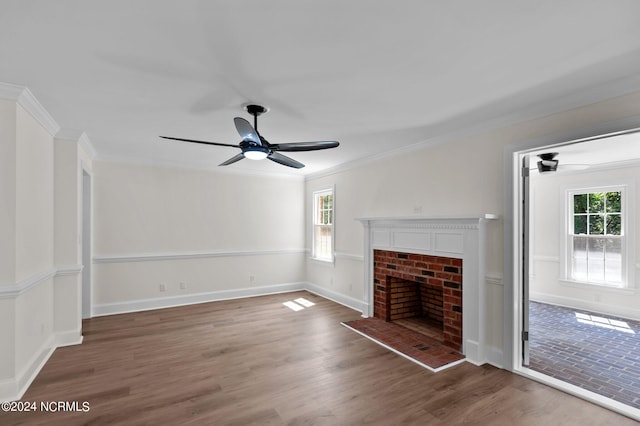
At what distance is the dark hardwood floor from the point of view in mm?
2367

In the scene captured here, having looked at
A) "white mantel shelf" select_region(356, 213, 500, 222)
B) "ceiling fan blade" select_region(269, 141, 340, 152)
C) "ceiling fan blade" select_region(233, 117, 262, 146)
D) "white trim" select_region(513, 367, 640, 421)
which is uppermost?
"ceiling fan blade" select_region(233, 117, 262, 146)

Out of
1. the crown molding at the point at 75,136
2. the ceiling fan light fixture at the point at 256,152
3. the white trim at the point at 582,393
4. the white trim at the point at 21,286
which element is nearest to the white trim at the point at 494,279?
the white trim at the point at 582,393

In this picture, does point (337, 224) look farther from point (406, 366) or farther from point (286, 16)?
point (286, 16)

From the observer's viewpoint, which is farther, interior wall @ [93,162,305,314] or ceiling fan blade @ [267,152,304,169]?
interior wall @ [93,162,305,314]

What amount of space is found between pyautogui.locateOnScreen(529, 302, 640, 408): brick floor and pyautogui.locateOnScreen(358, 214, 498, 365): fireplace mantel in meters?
0.59

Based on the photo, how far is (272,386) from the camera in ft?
9.24

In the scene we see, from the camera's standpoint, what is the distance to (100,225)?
16.2 feet

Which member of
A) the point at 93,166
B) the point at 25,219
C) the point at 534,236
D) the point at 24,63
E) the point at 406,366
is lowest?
the point at 406,366

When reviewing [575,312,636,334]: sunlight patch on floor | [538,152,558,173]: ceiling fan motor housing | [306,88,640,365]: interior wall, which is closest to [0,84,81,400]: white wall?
[306,88,640,365]: interior wall

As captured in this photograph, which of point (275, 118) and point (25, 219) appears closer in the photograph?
point (25, 219)

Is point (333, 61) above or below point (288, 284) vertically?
above

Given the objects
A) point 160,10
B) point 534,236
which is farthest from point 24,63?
point 534,236

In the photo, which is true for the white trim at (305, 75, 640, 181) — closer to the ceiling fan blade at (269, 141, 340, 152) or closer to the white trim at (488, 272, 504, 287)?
the ceiling fan blade at (269, 141, 340, 152)

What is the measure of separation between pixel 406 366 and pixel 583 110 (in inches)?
111
